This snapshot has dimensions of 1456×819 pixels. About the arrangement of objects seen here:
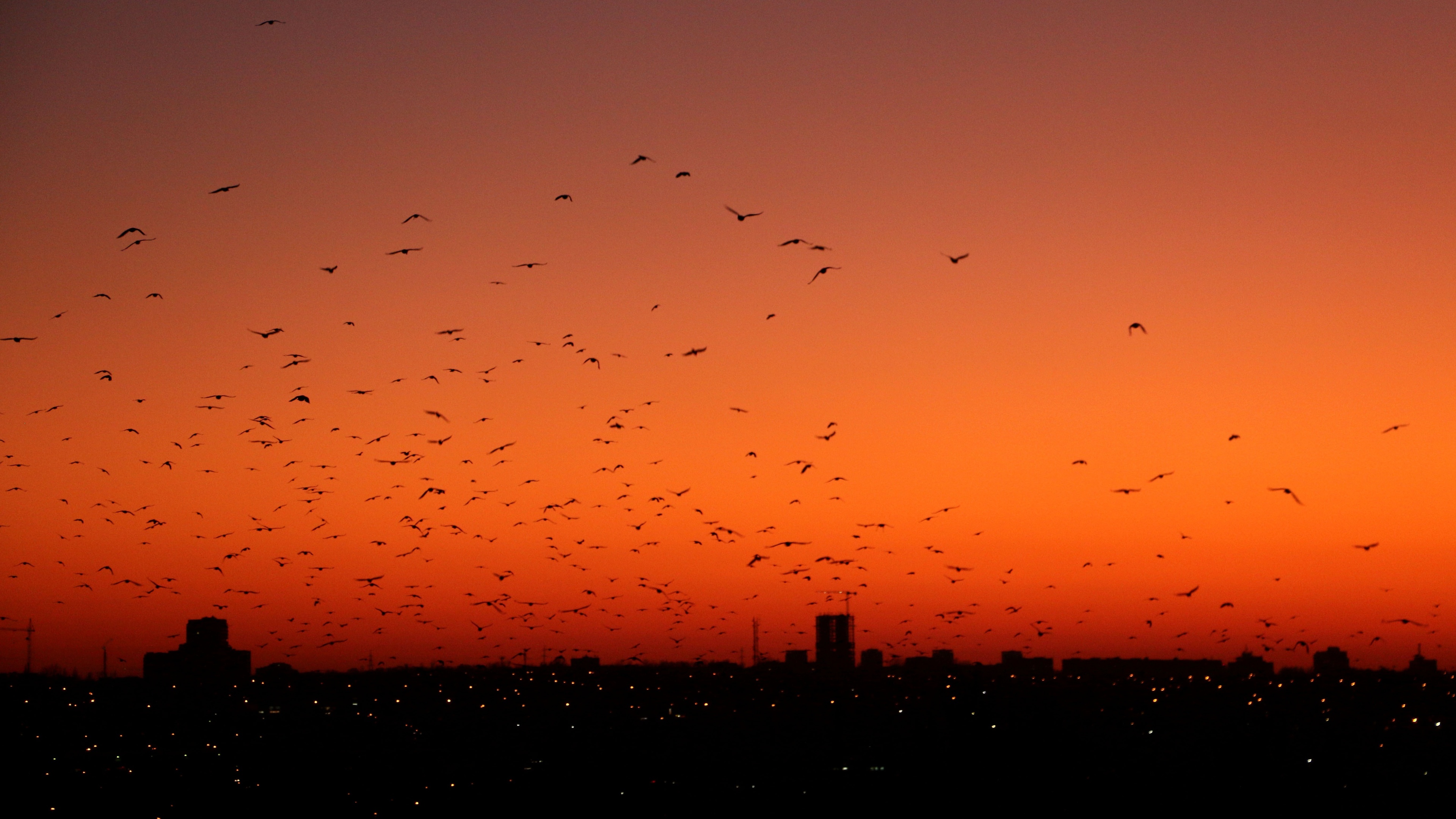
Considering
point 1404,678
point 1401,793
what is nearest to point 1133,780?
point 1401,793

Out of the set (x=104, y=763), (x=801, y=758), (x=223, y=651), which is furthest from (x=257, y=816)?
(x=223, y=651)

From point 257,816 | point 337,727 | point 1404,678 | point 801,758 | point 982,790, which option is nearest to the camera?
point 257,816

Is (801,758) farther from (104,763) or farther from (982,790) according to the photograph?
(104,763)

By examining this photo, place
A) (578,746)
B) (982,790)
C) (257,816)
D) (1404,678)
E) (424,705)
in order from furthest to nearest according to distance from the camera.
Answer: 1. (1404,678)
2. (424,705)
3. (578,746)
4. (982,790)
5. (257,816)

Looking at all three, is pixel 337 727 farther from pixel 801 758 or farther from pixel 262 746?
pixel 801 758

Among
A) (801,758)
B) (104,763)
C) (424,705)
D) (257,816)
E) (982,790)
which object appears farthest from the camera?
(424,705)

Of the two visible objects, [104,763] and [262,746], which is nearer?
[104,763]
